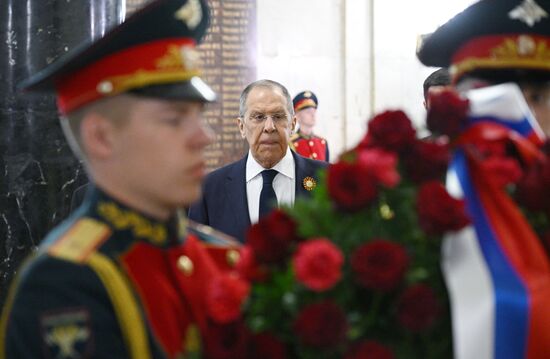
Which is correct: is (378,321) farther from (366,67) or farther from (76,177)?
(366,67)

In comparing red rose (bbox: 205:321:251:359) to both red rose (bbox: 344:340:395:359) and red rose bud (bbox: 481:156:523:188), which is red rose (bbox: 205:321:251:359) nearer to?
red rose (bbox: 344:340:395:359)

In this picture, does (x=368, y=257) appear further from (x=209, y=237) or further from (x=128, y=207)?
(x=209, y=237)

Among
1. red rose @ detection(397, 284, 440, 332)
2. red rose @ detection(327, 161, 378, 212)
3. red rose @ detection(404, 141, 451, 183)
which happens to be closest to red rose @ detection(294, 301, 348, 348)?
red rose @ detection(397, 284, 440, 332)

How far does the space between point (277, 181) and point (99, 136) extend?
2.44 meters

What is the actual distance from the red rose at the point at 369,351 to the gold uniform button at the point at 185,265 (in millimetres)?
472

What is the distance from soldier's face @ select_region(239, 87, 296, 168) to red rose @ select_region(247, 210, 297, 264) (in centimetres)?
248

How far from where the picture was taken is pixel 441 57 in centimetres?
224

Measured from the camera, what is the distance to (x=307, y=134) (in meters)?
8.17

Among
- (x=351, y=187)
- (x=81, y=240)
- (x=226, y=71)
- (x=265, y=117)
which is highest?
(x=226, y=71)

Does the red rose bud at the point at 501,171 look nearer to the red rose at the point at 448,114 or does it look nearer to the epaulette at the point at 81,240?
the red rose at the point at 448,114

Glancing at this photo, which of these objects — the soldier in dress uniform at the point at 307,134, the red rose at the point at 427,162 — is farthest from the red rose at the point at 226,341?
the soldier in dress uniform at the point at 307,134

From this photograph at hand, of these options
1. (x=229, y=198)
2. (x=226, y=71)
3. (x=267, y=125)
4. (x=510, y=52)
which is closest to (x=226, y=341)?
(x=510, y=52)

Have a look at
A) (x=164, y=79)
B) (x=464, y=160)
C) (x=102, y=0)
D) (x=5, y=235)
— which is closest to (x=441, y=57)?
(x=464, y=160)

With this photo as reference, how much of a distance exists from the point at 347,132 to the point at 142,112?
6798 millimetres
